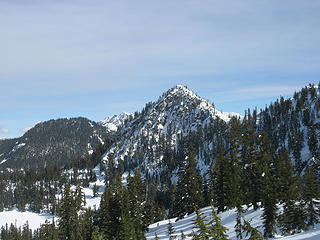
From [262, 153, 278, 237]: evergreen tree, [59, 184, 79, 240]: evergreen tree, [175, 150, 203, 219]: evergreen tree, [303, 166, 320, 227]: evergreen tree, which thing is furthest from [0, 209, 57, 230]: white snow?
[303, 166, 320, 227]: evergreen tree

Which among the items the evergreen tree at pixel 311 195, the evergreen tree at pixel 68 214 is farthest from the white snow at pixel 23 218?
the evergreen tree at pixel 311 195

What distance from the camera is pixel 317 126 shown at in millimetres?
163750

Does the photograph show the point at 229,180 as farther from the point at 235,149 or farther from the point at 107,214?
the point at 107,214

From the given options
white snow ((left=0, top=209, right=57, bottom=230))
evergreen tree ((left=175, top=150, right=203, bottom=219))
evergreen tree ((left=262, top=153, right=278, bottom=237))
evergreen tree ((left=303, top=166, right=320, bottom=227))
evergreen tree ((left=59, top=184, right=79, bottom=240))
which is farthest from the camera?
white snow ((left=0, top=209, right=57, bottom=230))

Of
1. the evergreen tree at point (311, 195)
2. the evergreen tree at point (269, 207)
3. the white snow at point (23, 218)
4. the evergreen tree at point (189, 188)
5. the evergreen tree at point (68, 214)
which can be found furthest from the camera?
the white snow at point (23, 218)

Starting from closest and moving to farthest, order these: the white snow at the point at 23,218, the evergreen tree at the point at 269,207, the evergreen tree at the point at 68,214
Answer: the evergreen tree at the point at 269,207 → the evergreen tree at the point at 68,214 → the white snow at the point at 23,218

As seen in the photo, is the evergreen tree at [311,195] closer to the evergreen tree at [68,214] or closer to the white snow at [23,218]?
the evergreen tree at [68,214]

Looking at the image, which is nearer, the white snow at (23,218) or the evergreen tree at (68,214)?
the evergreen tree at (68,214)

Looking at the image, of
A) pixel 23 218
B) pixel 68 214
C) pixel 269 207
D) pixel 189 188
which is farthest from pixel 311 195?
pixel 23 218

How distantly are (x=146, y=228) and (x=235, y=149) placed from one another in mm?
28454

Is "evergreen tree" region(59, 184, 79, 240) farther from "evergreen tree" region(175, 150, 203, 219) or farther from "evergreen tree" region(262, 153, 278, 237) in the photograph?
"evergreen tree" region(262, 153, 278, 237)

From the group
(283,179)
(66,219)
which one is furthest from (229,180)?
(66,219)

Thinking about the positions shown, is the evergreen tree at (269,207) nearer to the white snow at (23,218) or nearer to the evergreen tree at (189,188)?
the evergreen tree at (189,188)

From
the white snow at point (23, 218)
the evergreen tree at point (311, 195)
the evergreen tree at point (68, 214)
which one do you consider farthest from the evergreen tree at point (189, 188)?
the white snow at point (23, 218)
